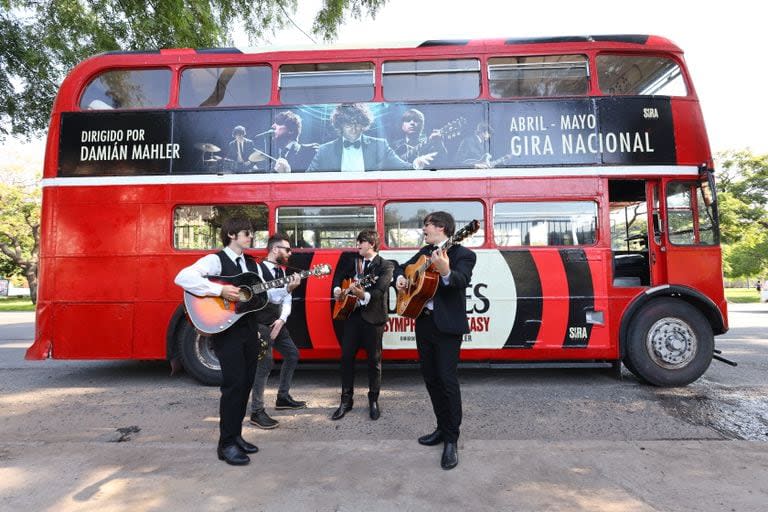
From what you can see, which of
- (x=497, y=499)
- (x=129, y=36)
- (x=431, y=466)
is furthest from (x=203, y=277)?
(x=129, y=36)

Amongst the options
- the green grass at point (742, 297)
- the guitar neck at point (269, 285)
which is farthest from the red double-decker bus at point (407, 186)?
the green grass at point (742, 297)

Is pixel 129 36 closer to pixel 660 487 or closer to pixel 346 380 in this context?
pixel 346 380

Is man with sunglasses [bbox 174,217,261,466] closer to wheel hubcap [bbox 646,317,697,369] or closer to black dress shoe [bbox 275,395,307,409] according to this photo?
black dress shoe [bbox 275,395,307,409]

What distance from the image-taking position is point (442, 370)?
332 centimetres

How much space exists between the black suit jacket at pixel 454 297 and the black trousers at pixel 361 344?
1.16 m

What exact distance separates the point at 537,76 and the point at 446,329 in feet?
12.9

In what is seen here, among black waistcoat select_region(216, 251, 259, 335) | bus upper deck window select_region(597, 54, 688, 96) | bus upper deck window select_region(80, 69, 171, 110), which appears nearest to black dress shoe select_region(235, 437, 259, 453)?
black waistcoat select_region(216, 251, 259, 335)

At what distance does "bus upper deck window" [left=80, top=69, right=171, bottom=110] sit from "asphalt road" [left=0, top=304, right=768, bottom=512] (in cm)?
369

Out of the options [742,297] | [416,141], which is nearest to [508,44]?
[416,141]

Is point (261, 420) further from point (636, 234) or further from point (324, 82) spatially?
point (636, 234)

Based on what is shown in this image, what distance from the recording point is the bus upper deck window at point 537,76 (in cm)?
556

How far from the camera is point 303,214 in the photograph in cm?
555

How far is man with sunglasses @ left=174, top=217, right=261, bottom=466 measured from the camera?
3.23 meters

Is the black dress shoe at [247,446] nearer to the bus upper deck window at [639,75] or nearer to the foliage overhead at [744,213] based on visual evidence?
the bus upper deck window at [639,75]
